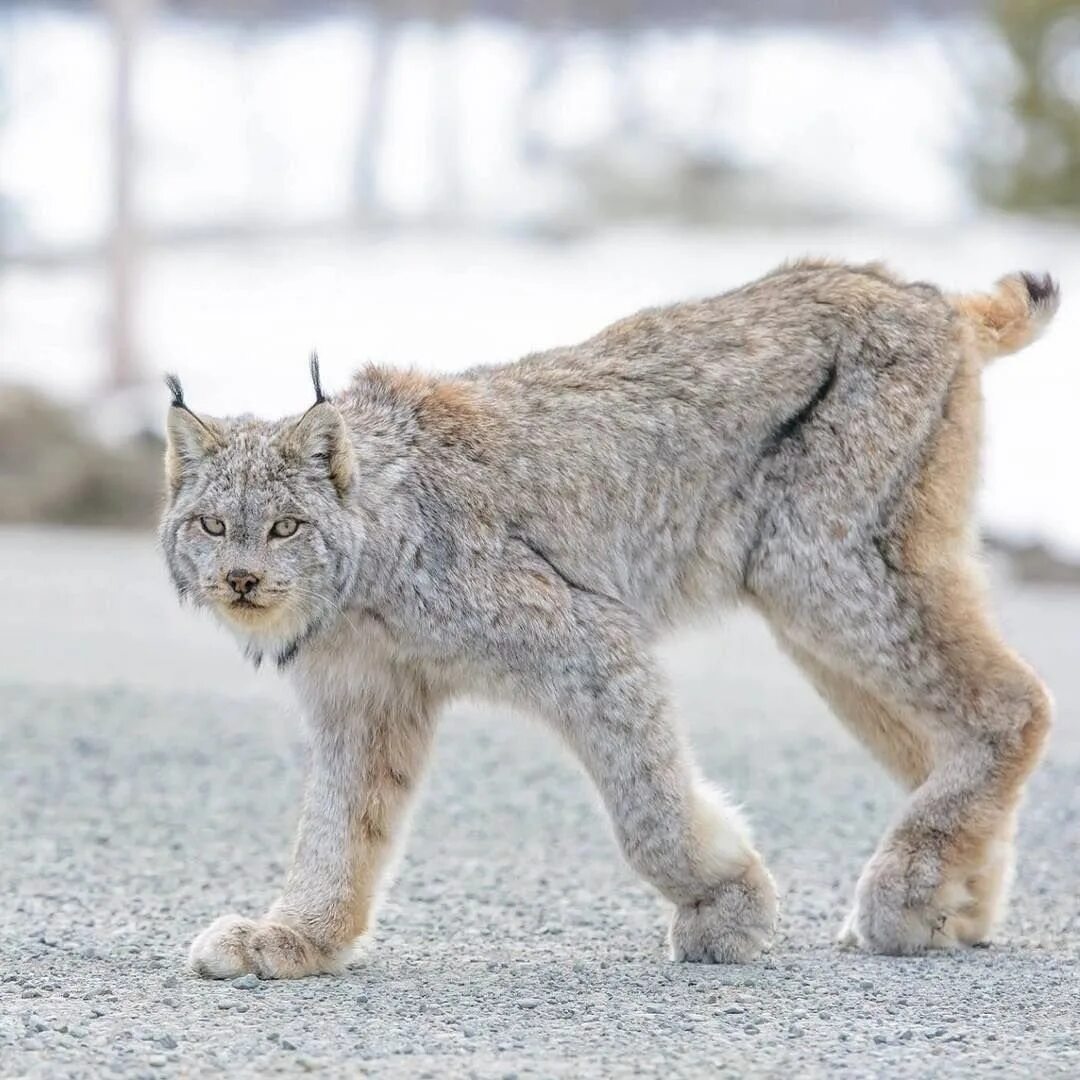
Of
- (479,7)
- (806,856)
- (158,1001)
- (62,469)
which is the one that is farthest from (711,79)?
(158,1001)

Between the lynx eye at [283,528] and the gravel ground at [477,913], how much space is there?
918 mm

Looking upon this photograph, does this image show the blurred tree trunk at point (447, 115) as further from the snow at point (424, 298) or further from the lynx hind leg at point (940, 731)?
the lynx hind leg at point (940, 731)

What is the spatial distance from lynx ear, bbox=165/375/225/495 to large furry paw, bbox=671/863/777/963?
1.71 meters

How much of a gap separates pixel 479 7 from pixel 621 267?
9100mm

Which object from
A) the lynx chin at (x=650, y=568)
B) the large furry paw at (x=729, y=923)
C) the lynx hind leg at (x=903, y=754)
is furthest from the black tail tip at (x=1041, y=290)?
the large furry paw at (x=729, y=923)

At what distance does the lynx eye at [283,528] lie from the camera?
531 cm

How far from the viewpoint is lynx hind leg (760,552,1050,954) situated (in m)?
5.66

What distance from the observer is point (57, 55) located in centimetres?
3397

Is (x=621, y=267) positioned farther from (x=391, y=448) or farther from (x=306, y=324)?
(x=391, y=448)

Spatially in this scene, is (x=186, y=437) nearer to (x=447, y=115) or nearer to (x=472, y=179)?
(x=472, y=179)

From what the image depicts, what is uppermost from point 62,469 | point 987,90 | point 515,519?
point 987,90

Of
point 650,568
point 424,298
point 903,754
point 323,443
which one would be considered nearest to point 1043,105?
point 424,298

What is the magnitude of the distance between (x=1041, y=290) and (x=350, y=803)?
99.4 inches

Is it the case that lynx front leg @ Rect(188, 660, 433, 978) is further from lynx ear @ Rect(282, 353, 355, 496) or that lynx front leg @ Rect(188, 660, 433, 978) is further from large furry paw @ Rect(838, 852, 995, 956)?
large furry paw @ Rect(838, 852, 995, 956)
